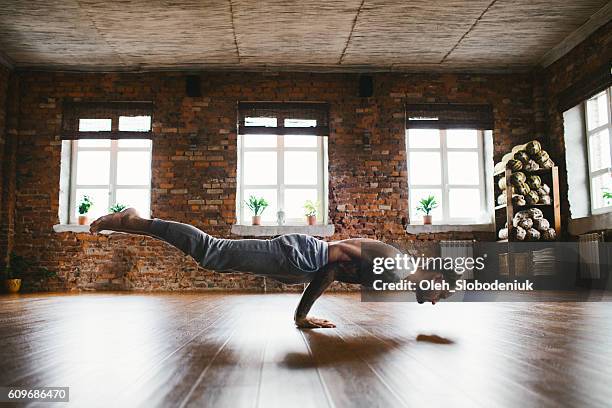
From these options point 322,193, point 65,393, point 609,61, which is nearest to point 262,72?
point 322,193

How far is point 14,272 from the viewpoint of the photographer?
7441 millimetres

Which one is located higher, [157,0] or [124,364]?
[157,0]

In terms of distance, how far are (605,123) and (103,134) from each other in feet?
22.2

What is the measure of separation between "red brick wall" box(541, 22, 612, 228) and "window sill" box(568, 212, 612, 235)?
0.61 ft

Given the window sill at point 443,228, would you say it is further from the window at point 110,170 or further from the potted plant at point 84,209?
the potted plant at point 84,209

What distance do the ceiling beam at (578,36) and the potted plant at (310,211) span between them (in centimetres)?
385

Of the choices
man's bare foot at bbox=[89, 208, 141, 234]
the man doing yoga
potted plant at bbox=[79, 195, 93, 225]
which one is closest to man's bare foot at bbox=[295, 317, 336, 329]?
the man doing yoga

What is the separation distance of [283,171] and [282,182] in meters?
0.17

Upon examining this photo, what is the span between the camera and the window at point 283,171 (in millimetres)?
7980

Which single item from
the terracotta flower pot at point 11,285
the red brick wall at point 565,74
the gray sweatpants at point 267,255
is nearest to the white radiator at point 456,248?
the red brick wall at point 565,74

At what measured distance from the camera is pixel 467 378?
1.57m

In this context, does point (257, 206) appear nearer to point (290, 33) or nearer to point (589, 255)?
point (290, 33)

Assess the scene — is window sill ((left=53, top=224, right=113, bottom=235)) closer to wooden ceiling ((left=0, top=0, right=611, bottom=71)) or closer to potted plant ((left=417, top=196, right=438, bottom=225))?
wooden ceiling ((left=0, top=0, right=611, bottom=71))

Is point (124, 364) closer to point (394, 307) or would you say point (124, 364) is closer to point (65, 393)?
point (65, 393)
